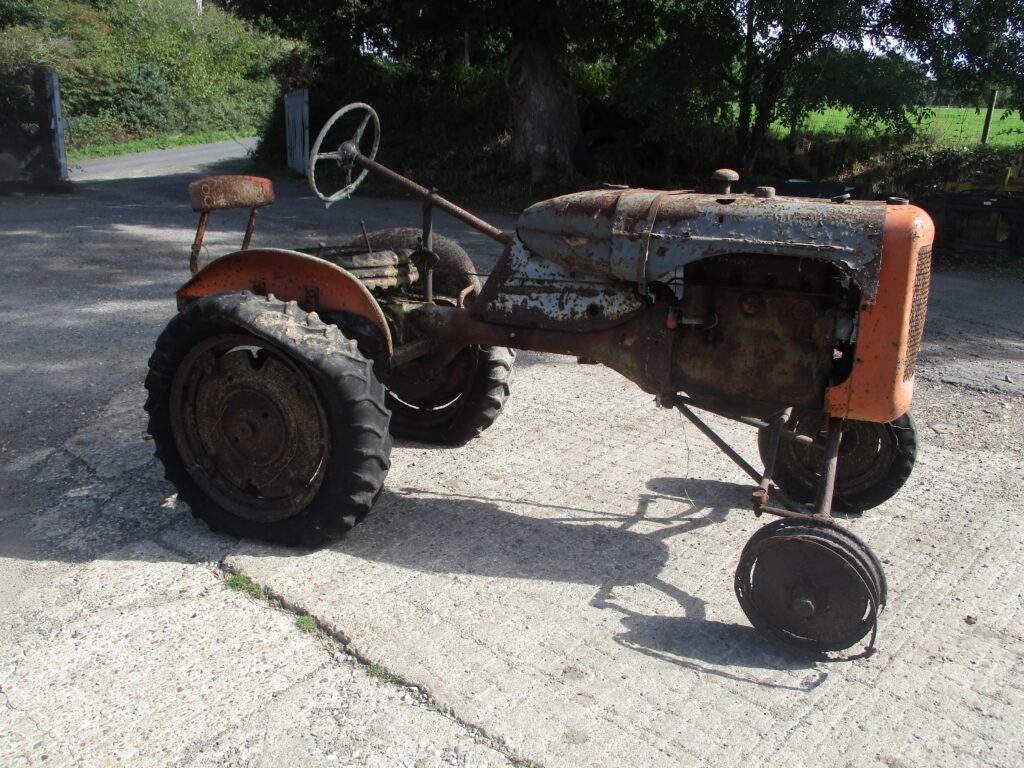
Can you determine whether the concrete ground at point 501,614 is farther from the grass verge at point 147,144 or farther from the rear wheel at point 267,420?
the grass verge at point 147,144

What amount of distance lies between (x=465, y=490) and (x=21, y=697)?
2.01 m

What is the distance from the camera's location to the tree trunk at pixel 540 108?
1443 cm

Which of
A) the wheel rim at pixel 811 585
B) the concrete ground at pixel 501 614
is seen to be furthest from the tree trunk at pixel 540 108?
the wheel rim at pixel 811 585

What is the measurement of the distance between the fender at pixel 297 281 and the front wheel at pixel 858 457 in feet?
6.11

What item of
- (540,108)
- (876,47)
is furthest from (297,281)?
(540,108)

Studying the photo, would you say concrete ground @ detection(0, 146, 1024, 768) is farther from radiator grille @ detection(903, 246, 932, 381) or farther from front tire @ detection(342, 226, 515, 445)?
radiator grille @ detection(903, 246, 932, 381)

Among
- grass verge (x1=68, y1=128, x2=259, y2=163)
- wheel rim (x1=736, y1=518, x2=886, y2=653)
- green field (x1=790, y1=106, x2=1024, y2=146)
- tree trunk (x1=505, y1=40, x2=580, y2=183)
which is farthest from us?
grass verge (x1=68, y1=128, x2=259, y2=163)

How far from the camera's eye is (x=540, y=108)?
1468 cm

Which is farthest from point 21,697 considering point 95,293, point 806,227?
point 95,293

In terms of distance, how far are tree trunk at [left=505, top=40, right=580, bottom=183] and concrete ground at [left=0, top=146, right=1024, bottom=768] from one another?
1036 cm

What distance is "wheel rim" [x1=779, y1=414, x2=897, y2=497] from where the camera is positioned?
146 inches

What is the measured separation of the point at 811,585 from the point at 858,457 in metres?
1.13

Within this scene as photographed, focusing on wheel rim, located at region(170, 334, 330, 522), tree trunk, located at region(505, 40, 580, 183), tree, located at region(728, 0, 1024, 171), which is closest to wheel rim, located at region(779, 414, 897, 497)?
wheel rim, located at region(170, 334, 330, 522)

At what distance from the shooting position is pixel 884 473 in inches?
147
